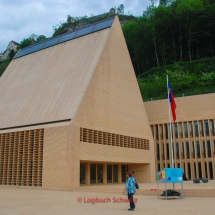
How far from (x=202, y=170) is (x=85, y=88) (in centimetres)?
1408

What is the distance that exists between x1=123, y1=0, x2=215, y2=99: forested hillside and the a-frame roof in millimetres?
15407

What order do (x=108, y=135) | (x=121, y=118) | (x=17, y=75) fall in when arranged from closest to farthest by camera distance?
(x=108, y=135) → (x=121, y=118) → (x=17, y=75)

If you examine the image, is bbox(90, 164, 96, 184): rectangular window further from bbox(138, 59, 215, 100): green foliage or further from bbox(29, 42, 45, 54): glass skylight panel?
bbox(138, 59, 215, 100): green foliage

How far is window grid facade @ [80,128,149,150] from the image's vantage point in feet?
58.2

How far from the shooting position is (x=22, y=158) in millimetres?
18000

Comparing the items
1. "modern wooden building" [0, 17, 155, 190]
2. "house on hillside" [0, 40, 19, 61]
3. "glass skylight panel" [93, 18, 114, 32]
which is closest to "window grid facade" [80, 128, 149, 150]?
"modern wooden building" [0, 17, 155, 190]

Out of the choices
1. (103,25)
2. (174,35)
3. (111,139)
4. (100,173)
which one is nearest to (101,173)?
(100,173)

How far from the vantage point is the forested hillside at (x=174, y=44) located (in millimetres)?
38281

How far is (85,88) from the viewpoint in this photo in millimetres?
18484

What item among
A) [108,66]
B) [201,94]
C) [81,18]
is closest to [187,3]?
[201,94]

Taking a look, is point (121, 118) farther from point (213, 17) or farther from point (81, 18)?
point (81, 18)

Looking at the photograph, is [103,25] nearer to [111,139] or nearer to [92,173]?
[111,139]

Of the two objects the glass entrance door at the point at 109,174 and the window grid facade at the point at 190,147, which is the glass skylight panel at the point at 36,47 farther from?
the window grid facade at the point at 190,147

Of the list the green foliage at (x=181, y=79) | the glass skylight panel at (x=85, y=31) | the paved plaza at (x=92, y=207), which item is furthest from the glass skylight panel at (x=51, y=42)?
the paved plaza at (x=92, y=207)
